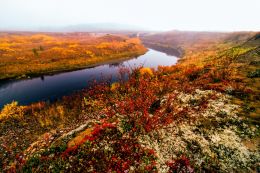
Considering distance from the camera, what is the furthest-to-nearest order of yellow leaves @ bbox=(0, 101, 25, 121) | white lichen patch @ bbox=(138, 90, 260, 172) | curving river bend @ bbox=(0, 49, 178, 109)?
1. curving river bend @ bbox=(0, 49, 178, 109)
2. yellow leaves @ bbox=(0, 101, 25, 121)
3. white lichen patch @ bbox=(138, 90, 260, 172)

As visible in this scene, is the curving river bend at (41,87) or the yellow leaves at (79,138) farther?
the curving river bend at (41,87)

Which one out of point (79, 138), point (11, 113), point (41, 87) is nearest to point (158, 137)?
point (79, 138)

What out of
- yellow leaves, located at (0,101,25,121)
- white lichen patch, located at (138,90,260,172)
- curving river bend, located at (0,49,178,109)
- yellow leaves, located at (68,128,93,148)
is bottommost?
curving river bend, located at (0,49,178,109)

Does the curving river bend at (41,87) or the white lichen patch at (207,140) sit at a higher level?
the white lichen patch at (207,140)

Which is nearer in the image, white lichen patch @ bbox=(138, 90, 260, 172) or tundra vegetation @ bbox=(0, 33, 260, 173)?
white lichen patch @ bbox=(138, 90, 260, 172)

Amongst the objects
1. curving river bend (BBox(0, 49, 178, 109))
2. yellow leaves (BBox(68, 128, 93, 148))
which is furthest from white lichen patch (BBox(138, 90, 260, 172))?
curving river bend (BBox(0, 49, 178, 109))

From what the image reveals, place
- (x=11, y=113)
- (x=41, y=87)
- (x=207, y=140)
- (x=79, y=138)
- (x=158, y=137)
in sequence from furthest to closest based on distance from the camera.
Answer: (x=41, y=87)
(x=11, y=113)
(x=79, y=138)
(x=158, y=137)
(x=207, y=140)

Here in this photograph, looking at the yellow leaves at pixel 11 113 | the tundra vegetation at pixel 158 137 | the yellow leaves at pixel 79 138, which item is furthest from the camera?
the yellow leaves at pixel 11 113

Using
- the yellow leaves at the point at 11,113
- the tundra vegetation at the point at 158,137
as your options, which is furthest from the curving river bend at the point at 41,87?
the tundra vegetation at the point at 158,137

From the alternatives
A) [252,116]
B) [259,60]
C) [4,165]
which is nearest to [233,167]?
[252,116]

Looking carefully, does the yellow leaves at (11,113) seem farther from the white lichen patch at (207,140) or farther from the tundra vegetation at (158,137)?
the white lichen patch at (207,140)

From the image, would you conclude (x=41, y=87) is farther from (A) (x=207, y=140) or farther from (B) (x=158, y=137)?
(A) (x=207, y=140)

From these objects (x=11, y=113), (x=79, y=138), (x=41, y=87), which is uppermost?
(x=79, y=138)

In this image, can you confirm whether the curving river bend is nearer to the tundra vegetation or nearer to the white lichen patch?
the tundra vegetation
